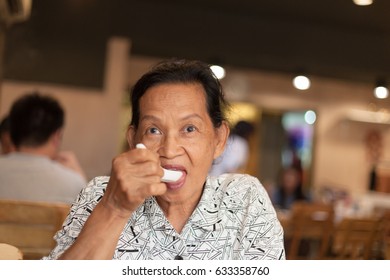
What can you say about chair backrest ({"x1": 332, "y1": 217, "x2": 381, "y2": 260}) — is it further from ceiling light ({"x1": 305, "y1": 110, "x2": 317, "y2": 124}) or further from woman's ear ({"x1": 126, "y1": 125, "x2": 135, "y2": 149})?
ceiling light ({"x1": 305, "y1": 110, "x2": 317, "y2": 124})

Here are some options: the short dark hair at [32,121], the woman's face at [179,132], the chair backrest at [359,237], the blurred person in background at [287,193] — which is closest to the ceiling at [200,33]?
the blurred person in background at [287,193]

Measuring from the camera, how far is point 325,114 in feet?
21.3

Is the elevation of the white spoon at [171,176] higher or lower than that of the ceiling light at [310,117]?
lower

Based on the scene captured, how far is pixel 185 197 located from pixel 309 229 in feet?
7.12

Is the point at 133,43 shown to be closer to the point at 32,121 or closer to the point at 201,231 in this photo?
the point at 32,121

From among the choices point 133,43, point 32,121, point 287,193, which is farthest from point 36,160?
point 133,43

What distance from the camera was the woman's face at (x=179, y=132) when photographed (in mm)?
854

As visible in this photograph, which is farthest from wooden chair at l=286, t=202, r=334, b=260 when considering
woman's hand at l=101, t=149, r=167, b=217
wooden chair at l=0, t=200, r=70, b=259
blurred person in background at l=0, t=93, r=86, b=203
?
woman's hand at l=101, t=149, r=167, b=217

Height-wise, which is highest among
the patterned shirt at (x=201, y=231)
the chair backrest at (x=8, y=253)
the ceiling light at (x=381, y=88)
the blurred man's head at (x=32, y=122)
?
the ceiling light at (x=381, y=88)

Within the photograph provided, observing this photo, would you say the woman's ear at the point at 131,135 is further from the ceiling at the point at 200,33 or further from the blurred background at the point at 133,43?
the ceiling at the point at 200,33

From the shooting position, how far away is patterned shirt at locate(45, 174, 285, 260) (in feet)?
3.12

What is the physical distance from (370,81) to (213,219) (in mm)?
5549

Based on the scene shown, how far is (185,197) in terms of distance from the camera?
0.96 metres

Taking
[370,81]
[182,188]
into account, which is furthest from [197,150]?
[370,81]
